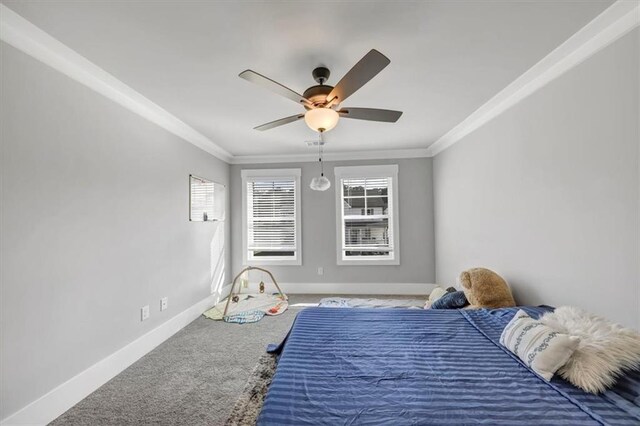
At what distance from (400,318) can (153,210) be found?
2.71m

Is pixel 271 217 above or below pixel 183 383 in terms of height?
above

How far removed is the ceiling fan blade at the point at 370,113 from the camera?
2.24m

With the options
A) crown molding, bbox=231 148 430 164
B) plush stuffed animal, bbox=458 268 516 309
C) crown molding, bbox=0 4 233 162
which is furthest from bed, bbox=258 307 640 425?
crown molding, bbox=231 148 430 164

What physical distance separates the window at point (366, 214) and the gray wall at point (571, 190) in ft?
5.60

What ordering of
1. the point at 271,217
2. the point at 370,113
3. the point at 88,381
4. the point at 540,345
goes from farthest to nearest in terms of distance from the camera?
the point at 271,217 < the point at 370,113 < the point at 88,381 < the point at 540,345

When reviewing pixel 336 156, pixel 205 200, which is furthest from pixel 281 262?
pixel 336 156

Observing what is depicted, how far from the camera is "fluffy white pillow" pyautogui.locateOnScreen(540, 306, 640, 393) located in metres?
1.32

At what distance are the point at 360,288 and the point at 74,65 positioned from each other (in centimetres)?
457

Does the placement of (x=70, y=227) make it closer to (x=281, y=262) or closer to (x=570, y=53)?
(x=281, y=262)

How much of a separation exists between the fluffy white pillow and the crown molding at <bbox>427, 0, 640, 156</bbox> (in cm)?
175

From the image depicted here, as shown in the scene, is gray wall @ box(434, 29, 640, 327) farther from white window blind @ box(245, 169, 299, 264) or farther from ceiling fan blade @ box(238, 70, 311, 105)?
white window blind @ box(245, 169, 299, 264)

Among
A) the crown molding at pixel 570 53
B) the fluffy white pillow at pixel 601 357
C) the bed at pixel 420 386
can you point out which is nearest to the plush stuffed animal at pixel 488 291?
the bed at pixel 420 386

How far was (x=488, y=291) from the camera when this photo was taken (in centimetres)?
275

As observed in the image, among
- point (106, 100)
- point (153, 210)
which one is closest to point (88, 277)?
point (153, 210)
